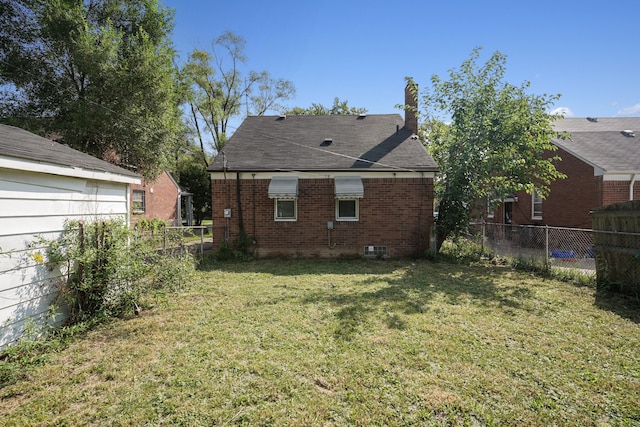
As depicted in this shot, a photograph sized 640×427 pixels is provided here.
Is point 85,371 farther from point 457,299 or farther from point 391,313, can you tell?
point 457,299

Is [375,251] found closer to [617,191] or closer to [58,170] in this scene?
[58,170]

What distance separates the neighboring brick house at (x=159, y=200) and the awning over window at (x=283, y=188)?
11637 millimetres

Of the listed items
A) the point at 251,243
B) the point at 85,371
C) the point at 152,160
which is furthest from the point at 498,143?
the point at 152,160

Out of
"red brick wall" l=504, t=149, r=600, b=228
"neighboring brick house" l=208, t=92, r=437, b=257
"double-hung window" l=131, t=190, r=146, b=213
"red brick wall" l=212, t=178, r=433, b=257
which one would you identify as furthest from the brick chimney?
"double-hung window" l=131, t=190, r=146, b=213

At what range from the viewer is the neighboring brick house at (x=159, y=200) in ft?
64.7

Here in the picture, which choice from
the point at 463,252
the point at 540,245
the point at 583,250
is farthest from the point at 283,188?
the point at 583,250

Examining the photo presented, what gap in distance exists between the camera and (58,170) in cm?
448

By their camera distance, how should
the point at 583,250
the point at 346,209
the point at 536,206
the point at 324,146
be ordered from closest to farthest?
the point at 583,250, the point at 346,209, the point at 324,146, the point at 536,206

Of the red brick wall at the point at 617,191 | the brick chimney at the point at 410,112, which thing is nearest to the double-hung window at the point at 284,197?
the brick chimney at the point at 410,112

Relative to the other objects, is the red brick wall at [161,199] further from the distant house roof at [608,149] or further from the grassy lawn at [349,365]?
the distant house roof at [608,149]

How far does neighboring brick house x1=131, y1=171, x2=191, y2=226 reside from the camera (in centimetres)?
1971

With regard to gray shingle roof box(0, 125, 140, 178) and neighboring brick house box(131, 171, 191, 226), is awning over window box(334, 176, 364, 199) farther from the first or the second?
neighboring brick house box(131, 171, 191, 226)

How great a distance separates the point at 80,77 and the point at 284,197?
477 inches

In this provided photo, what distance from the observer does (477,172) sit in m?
10.5
